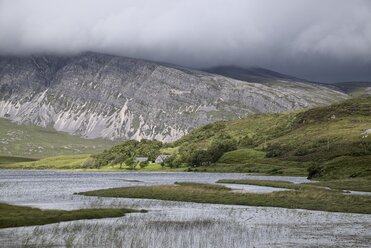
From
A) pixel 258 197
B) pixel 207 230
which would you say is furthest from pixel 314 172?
pixel 207 230

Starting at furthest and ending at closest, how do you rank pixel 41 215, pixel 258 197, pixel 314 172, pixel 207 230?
pixel 314 172 → pixel 258 197 → pixel 41 215 → pixel 207 230

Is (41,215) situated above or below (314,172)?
below

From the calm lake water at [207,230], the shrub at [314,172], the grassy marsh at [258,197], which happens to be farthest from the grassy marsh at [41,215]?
the shrub at [314,172]

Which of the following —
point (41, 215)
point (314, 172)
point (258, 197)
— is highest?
point (314, 172)

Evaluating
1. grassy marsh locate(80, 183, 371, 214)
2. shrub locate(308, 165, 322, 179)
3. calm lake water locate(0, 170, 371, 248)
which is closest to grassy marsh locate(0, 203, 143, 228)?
calm lake water locate(0, 170, 371, 248)

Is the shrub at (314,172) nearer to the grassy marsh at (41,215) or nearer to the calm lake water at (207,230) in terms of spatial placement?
the calm lake water at (207,230)

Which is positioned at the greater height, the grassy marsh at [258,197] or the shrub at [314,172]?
the shrub at [314,172]

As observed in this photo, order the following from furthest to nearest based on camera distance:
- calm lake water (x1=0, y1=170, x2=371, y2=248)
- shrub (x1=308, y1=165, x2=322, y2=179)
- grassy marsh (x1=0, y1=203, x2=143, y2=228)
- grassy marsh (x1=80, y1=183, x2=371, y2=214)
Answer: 1. shrub (x1=308, y1=165, x2=322, y2=179)
2. grassy marsh (x1=80, y1=183, x2=371, y2=214)
3. grassy marsh (x1=0, y1=203, x2=143, y2=228)
4. calm lake water (x1=0, y1=170, x2=371, y2=248)

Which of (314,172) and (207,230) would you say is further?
(314,172)

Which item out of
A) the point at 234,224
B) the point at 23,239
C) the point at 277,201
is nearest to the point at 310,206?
the point at 277,201

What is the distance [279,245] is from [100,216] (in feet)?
92.5

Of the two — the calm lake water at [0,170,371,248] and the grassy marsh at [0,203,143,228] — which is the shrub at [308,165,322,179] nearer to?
the calm lake water at [0,170,371,248]

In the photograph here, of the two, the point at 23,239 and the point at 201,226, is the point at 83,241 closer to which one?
the point at 23,239

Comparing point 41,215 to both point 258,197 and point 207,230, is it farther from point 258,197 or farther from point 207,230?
point 258,197
